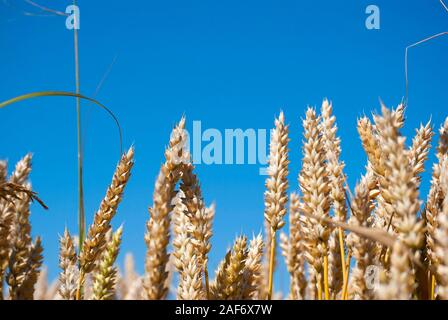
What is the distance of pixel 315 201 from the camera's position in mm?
1425

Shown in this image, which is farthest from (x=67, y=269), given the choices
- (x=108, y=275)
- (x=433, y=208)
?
(x=433, y=208)

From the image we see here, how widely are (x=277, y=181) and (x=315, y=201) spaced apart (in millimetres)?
168

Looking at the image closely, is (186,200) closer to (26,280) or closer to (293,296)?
(26,280)

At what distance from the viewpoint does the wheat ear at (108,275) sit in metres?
1.54

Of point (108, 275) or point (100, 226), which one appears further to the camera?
point (108, 275)

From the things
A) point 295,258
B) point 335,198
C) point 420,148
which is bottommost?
point 295,258

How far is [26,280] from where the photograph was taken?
5.65ft

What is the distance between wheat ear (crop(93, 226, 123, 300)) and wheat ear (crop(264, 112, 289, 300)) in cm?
48

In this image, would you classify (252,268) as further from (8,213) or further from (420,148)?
(8,213)

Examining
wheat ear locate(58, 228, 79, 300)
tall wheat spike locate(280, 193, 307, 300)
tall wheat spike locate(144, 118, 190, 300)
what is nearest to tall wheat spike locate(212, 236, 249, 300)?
tall wheat spike locate(144, 118, 190, 300)

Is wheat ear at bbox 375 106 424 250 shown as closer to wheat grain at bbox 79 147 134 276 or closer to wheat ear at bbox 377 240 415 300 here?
wheat ear at bbox 377 240 415 300

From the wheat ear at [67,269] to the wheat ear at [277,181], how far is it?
23.5 inches

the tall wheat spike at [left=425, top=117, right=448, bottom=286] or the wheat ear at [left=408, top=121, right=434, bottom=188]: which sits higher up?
the wheat ear at [left=408, top=121, right=434, bottom=188]

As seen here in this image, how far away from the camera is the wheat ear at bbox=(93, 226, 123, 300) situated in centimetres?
154
